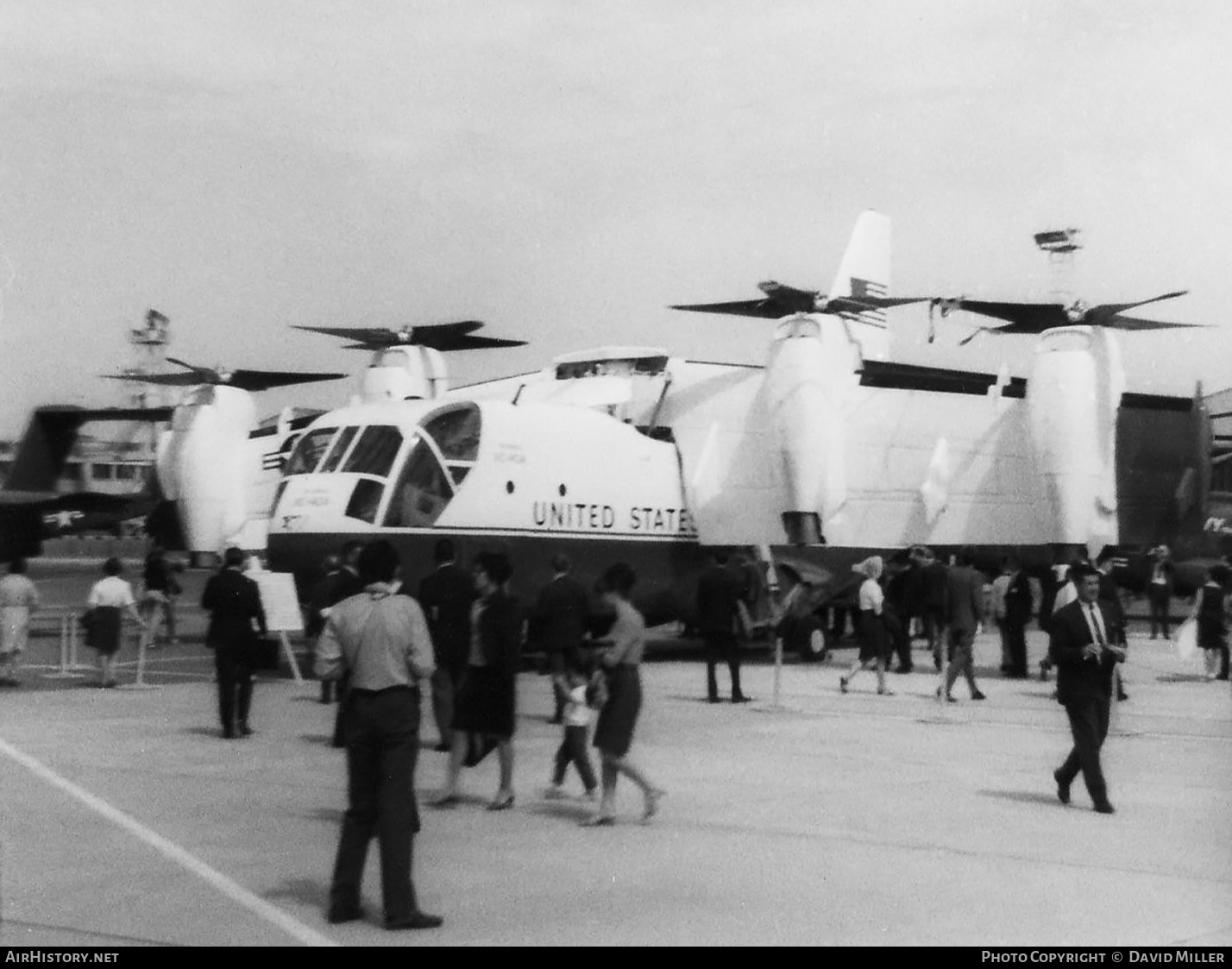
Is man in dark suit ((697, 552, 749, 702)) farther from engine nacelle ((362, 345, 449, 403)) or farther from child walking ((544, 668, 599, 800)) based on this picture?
engine nacelle ((362, 345, 449, 403))

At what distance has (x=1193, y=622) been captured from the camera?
1639 cm

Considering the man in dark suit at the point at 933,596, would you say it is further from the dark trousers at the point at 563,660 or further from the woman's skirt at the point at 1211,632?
the dark trousers at the point at 563,660

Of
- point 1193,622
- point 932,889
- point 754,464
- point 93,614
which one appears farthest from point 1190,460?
point 932,889

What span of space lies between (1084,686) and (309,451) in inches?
480

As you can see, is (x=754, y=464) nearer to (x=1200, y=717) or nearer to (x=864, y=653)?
(x=864, y=653)

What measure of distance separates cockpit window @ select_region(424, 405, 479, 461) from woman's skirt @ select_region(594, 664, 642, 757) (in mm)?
9873

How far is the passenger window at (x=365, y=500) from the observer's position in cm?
1834

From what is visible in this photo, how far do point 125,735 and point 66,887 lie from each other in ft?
19.9

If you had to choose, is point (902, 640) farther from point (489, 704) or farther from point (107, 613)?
point (489, 704)

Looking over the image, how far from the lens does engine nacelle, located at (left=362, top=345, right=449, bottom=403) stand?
25.9 m

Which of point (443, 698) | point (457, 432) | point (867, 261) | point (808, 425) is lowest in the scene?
point (443, 698)

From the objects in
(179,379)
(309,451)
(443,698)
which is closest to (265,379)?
(179,379)

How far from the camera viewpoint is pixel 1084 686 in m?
9.92

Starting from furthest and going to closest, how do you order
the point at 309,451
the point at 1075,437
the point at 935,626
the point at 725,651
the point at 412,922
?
the point at 1075,437 < the point at 935,626 < the point at 309,451 < the point at 725,651 < the point at 412,922
